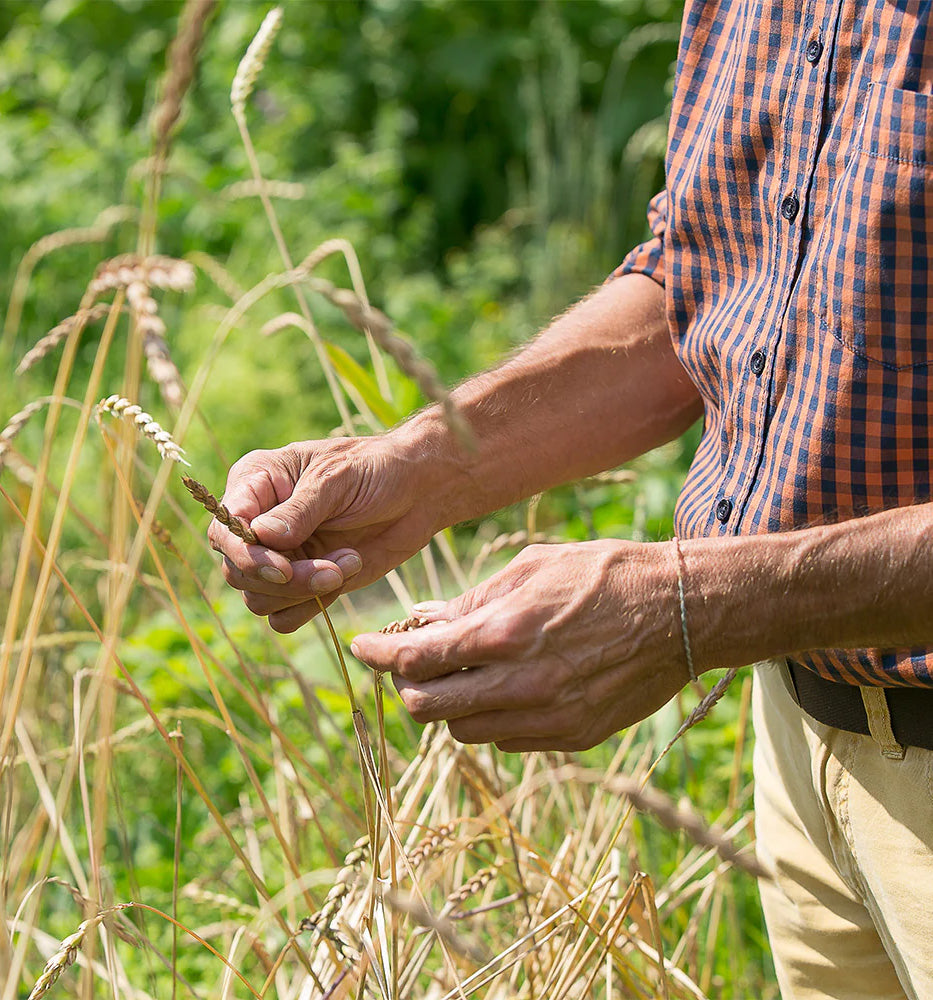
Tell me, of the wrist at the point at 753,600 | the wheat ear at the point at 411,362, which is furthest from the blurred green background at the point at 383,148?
the wheat ear at the point at 411,362

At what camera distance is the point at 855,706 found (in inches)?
44.4

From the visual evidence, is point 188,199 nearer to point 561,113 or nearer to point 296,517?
point 561,113

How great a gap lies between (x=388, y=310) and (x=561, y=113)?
963 millimetres

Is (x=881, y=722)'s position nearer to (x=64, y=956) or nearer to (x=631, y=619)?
(x=631, y=619)

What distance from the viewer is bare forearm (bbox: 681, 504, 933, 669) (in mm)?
947

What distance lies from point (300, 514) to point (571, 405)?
1.34 feet

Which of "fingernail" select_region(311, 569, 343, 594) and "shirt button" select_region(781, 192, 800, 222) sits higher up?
"shirt button" select_region(781, 192, 800, 222)

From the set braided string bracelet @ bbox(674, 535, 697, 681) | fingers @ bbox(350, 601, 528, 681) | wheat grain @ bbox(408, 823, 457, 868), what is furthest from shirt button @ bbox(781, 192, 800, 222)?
wheat grain @ bbox(408, 823, 457, 868)

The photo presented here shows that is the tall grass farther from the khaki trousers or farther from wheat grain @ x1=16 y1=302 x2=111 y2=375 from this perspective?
the khaki trousers

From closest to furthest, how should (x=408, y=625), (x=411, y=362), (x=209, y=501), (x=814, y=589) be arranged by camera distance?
(x=411, y=362) → (x=209, y=501) → (x=814, y=589) → (x=408, y=625)

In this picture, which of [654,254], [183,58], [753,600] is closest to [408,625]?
[753,600]

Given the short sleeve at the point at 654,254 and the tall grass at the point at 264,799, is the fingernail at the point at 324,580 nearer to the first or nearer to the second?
the tall grass at the point at 264,799

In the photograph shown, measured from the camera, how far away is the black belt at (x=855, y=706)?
107cm

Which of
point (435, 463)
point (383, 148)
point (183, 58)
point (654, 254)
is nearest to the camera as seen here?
point (183, 58)
